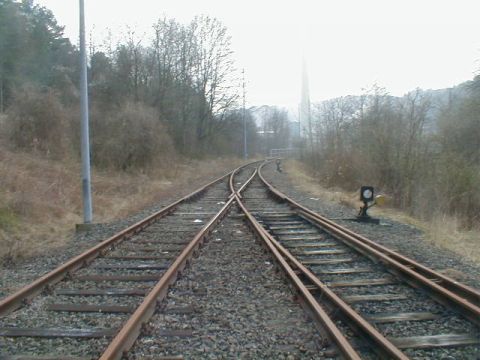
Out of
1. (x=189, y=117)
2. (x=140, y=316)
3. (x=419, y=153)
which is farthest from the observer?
(x=189, y=117)

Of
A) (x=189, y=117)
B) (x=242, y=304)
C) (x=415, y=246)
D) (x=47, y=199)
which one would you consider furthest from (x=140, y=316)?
(x=189, y=117)

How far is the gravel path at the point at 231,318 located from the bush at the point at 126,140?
721 inches

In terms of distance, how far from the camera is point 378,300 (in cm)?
543

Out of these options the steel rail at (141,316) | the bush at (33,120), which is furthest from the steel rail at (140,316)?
the bush at (33,120)

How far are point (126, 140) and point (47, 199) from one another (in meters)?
12.4

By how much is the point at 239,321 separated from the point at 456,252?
548cm

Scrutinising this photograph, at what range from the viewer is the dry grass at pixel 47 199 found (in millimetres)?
9480

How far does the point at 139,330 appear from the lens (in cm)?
438

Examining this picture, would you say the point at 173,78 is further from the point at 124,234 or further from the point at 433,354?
the point at 433,354

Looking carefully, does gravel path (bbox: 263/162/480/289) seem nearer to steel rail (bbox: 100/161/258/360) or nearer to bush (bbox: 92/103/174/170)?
steel rail (bbox: 100/161/258/360)

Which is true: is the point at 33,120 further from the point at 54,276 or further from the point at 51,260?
the point at 54,276

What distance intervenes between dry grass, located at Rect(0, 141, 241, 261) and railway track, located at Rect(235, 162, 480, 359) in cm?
456

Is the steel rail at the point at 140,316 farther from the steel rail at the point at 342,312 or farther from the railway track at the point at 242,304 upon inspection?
the steel rail at the point at 342,312

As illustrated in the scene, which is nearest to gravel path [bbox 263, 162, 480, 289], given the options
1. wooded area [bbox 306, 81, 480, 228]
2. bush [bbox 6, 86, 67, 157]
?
wooded area [bbox 306, 81, 480, 228]
